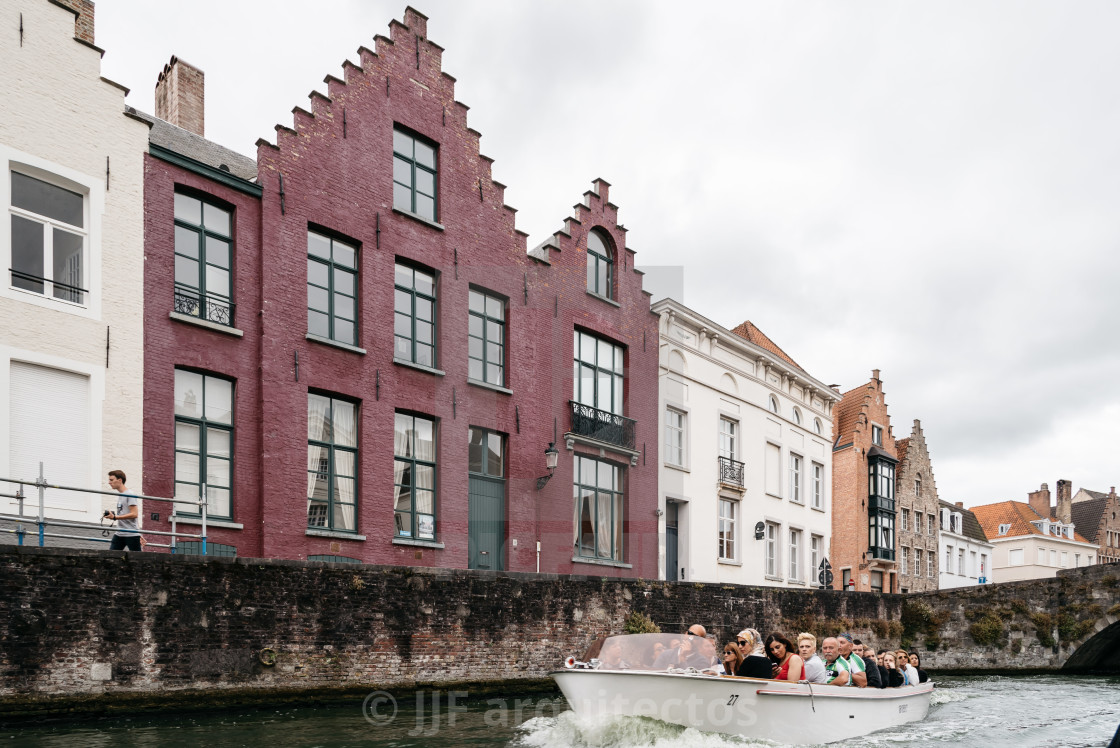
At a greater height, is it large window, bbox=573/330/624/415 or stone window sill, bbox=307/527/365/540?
large window, bbox=573/330/624/415

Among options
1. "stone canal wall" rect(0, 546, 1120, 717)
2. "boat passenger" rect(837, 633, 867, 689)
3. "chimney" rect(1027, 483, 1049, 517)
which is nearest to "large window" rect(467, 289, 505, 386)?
"stone canal wall" rect(0, 546, 1120, 717)

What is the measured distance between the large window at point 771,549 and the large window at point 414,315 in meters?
14.8

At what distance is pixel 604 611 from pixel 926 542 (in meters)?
31.7

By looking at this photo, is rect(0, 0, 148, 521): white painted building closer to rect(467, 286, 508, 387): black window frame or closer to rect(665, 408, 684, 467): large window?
rect(467, 286, 508, 387): black window frame

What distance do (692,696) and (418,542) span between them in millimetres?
9736

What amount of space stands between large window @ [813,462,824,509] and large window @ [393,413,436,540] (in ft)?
59.8

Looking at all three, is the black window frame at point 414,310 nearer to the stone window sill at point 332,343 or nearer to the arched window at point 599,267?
the stone window sill at point 332,343

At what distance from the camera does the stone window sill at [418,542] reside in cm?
1869

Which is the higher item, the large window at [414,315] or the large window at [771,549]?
the large window at [414,315]

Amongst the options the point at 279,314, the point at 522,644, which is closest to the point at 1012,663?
the point at 522,644

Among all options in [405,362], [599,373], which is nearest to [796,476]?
[599,373]

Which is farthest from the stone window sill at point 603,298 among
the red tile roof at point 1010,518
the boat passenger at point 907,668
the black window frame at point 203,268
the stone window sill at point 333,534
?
the red tile roof at point 1010,518

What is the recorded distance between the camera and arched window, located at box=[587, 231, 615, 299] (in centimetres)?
2472

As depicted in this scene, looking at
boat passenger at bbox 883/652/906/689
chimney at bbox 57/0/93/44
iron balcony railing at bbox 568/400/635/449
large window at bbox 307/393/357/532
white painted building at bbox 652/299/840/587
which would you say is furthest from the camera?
white painted building at bbox 652/299/840/587
